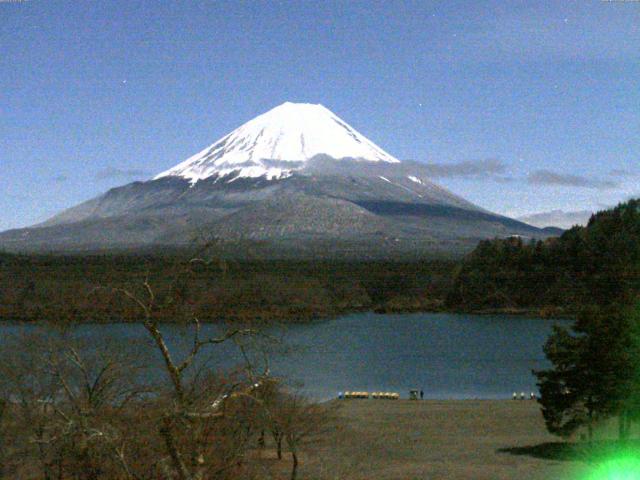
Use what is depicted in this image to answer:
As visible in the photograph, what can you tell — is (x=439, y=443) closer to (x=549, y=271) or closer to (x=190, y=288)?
(x=190, y=288)

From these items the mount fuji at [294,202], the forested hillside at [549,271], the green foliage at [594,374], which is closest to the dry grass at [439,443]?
the green foliage at [594,374]

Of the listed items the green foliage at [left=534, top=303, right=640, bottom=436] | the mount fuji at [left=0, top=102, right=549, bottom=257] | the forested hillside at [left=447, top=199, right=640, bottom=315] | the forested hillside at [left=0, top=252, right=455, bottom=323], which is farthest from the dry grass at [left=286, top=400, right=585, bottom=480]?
the mount fuji at [left=0, top=102, right=549, bottom=257]

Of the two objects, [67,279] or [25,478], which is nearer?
[25,478]

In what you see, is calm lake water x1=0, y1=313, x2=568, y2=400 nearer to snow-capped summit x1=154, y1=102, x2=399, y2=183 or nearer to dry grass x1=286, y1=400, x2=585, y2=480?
dry grass x1=286, y1=400, x2=585, y2=480

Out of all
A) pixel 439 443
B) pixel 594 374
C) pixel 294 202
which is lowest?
pixel 439 443

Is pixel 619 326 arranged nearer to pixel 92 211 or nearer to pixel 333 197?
pixel 333 197

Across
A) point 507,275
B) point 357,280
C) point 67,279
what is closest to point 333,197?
point 507,275

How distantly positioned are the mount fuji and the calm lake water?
2246 cm

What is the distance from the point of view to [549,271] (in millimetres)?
38625

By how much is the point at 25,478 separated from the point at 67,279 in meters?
8.57

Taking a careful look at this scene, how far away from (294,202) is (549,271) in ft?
161

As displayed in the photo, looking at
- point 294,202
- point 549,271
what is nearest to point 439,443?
point 549,271

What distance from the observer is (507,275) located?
39.8m

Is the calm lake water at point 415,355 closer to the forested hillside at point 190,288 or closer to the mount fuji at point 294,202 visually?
the forested hillside at point 190,288
